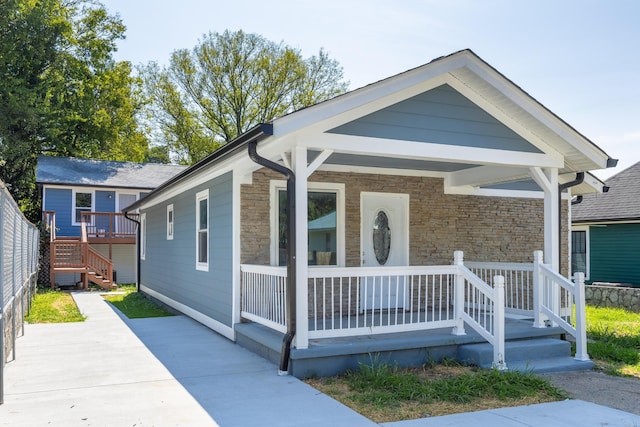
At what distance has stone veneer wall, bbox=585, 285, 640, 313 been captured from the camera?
44.3 feet

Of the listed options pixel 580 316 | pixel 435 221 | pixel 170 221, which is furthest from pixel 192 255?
pixel 580 316

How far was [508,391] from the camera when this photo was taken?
5656 mm

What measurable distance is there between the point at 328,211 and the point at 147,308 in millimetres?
6503

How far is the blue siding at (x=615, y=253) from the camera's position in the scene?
49.4 feet

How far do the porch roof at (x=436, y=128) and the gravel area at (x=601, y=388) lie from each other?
9.47 ft

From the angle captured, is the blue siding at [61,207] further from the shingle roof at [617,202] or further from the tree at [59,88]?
the shingle roof at [617,202]

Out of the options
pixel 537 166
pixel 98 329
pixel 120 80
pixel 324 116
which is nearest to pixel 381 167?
pixel 537 166

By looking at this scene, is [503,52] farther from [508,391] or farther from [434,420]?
[434,420]

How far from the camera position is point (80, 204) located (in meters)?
22.9

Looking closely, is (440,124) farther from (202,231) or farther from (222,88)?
(222,88)

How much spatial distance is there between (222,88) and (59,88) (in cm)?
891

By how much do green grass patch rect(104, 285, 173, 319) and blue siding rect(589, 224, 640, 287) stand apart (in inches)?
483

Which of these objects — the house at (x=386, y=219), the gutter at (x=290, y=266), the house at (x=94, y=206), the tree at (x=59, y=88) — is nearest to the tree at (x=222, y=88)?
the tree at (x=59, y=88)

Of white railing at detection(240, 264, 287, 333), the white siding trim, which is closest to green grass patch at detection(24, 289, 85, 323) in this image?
the white siding trim
